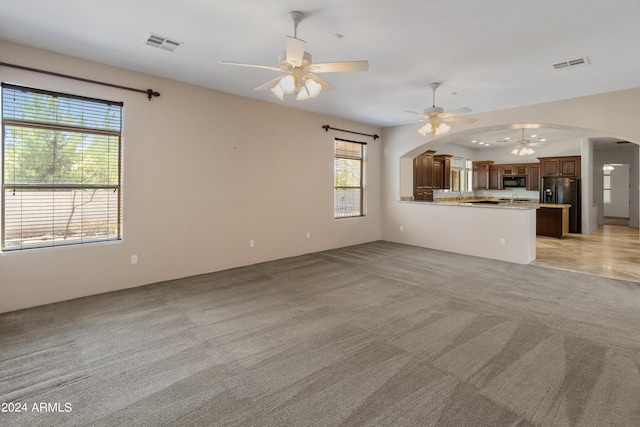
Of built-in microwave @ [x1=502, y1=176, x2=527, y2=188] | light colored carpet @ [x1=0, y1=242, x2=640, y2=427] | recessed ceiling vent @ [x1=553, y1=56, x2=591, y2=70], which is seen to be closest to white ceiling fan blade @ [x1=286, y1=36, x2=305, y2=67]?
light colored carpet @ [x1=0, y1=242, x2=640, y2=427]

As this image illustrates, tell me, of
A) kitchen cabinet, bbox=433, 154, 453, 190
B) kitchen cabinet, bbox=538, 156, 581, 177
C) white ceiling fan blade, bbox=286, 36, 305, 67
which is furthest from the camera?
kitchen cabinet, bbox=538, 156, 581, 177

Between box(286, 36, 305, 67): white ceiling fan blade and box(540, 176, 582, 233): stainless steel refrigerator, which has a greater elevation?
box(286, 36, 305, 67): white ceiling fan blade

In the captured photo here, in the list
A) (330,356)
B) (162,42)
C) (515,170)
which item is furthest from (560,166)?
(162,42)

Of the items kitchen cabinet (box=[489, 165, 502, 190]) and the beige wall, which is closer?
the beige wall

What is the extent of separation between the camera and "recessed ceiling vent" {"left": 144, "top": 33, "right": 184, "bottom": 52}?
3369mm

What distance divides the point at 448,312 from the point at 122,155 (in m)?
4.55

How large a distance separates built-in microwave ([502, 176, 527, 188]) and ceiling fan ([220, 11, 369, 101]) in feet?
35.6

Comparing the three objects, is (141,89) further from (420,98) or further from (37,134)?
(420,98)

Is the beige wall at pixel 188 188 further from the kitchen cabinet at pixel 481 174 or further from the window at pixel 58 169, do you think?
the kitchen cabinet at pixel 481 174

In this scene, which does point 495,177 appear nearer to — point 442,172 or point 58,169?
point 442,172

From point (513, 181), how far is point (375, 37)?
34.6 feet

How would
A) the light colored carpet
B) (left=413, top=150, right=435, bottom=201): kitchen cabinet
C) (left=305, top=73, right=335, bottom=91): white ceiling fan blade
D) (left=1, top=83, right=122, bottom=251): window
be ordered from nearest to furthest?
the light colored carpet, (left=305, top=73, right=335, bottom=91): white ceiling fan blade, (left=1, top=83, right=122, bottom=251): window, (left=413, top=150, right=435, bottom=201): kitchen cabinet

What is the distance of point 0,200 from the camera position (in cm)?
346

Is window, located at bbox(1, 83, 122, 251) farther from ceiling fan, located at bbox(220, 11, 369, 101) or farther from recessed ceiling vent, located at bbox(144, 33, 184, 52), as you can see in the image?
ceiling fan, located at bbox(220, 11, 369, 101)
